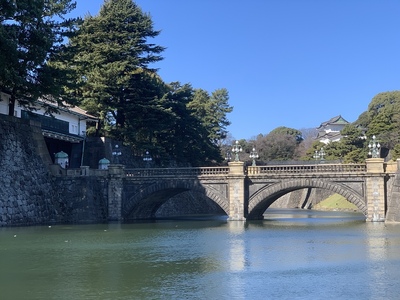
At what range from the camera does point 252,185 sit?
48094 mm

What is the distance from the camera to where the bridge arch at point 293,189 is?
1772 inches

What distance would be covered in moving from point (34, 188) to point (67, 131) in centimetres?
1258

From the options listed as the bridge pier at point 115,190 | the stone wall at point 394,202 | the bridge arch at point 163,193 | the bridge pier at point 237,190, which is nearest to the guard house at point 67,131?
the bridge pier at point 115,190

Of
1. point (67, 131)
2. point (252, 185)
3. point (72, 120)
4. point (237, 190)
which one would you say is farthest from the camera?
point (72, 120)

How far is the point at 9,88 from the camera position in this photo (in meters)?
45.5

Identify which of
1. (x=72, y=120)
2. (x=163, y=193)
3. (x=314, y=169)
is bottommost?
(x=163, y=193)

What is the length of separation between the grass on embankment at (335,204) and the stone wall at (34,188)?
1428 inches

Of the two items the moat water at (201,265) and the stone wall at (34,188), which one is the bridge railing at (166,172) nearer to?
the stone wall at (34,188)

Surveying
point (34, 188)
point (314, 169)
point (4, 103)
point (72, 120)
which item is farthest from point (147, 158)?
point (314, 169)

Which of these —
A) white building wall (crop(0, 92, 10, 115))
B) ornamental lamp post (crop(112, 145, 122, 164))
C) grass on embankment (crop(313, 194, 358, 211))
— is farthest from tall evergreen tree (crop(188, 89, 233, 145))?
white building wall (crop(0, 92, 10, 115))

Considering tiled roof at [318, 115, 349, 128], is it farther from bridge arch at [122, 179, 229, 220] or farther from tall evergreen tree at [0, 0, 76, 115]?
tall evergreen tree at [0, 0, 76, 115]

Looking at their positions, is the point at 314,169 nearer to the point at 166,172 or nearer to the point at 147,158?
the point at 166,172

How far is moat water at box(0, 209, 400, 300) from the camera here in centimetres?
1806

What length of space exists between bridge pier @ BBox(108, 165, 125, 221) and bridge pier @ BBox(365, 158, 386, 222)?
790 inches
